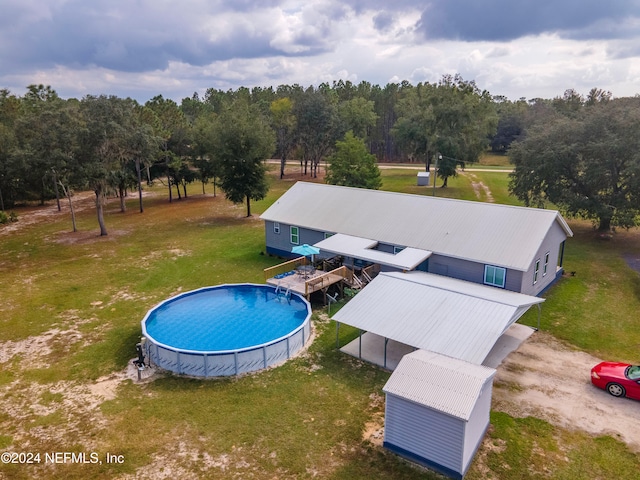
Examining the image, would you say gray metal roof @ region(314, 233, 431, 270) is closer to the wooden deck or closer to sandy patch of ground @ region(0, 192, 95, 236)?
the wooden deck

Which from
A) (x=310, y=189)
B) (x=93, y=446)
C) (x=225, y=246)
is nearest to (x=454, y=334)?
(x=93, y=446)

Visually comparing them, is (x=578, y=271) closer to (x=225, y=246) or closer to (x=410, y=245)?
(x=410, y=245)

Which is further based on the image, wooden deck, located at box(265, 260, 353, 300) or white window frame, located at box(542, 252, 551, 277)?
white window frame, located at box(542, 252, 551, 277)

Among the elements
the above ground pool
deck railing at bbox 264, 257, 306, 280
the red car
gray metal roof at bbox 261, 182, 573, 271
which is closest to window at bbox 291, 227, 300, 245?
gray metal roof at bbox 261, 182, 573, 271

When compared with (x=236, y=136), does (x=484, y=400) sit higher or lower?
lower

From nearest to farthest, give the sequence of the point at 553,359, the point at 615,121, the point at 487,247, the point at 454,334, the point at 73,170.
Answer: the point at 454,334 < the point at 553,359 < the point at 487,247 < the point at 615,121 < the point at 73,170

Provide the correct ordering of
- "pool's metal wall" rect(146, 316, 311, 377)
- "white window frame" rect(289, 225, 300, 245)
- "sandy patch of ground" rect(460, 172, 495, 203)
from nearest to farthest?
"pool's metal wall" rect(146, 316, 311, 377) < "white window frame" rect(289, 225, 300, 245) < "sandy patch of ground" rect(460, 172, 495, 203)
